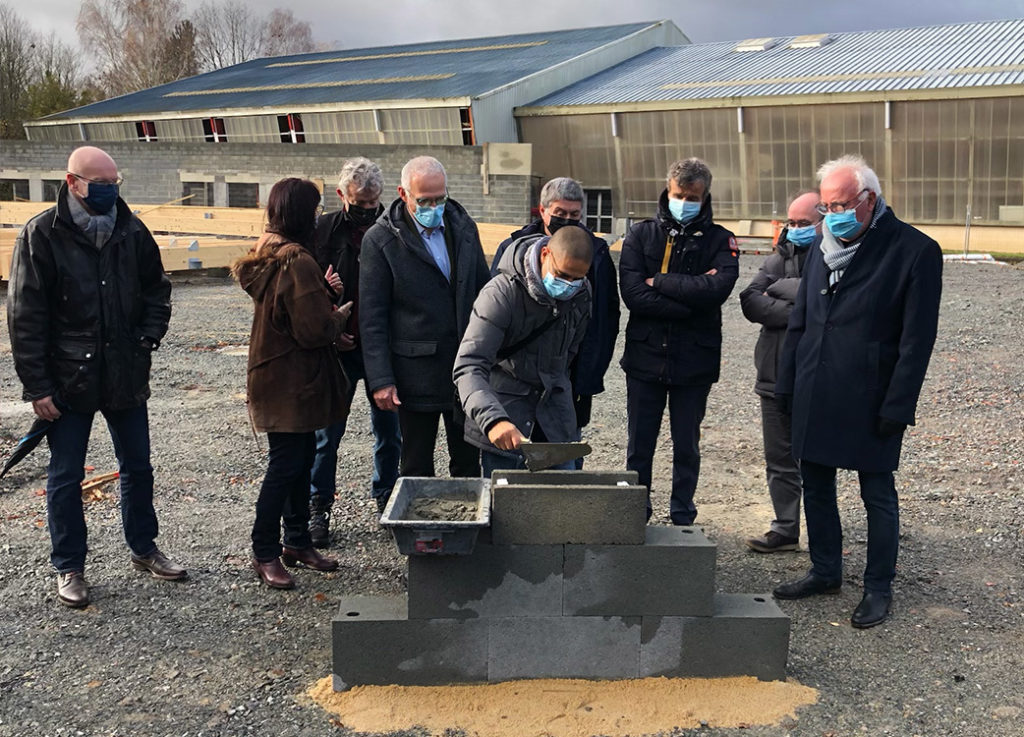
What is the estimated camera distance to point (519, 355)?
13.4 ft

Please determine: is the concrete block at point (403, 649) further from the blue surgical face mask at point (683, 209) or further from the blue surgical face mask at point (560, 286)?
the blue surgical face mask at point (683, 209)

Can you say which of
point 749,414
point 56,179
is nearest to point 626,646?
point 749,414

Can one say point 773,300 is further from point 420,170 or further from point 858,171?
point 420,170

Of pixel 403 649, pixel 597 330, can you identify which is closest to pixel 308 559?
pixel 403 649

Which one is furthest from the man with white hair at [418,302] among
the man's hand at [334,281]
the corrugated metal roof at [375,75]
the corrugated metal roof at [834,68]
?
the corrugated metal roof at [375,75]

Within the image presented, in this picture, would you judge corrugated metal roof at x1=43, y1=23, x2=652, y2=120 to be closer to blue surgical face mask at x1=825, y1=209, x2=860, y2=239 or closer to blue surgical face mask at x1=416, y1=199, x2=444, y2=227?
blue surgical face mask at x1=416, y1=199, x2=444, y2=227

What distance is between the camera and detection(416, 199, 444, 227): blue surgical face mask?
4.73 meters

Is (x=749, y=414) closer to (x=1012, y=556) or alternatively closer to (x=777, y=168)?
(x=1012, y=556)

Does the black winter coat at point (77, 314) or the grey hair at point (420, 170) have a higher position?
the grey hair at point (420, 170)

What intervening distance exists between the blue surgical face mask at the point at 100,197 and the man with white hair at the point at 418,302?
3.97ft

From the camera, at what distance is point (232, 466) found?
7.16 m

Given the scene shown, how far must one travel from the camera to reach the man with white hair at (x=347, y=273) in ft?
16.8

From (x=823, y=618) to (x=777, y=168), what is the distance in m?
29.3

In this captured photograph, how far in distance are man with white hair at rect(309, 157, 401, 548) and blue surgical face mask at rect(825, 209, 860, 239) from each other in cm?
227
